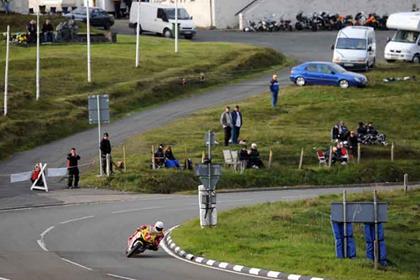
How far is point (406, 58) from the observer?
78375 mm

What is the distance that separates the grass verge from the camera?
98.1 ft

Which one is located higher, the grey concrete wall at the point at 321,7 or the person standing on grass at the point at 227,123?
the grey concrete wall at the point at 321,7

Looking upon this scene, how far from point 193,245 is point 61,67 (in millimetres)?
38960

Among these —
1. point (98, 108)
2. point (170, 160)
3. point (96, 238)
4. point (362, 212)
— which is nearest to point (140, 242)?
point (96, 238)

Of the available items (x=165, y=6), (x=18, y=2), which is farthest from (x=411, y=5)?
(x=18, y=2)

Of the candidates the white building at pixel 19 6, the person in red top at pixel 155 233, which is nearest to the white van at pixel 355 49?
the white building at pixel 19 6

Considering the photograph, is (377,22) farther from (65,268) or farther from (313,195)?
(65,268)

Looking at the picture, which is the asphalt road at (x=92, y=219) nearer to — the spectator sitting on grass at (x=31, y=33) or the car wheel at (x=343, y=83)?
the car wheel at (x=343, y=83)

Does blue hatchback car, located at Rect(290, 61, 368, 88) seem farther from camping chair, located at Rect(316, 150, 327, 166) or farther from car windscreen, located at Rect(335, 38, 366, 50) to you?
camping chair, located at Rect(316, 150, 327, 166)

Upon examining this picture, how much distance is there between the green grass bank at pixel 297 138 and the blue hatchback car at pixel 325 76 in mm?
562

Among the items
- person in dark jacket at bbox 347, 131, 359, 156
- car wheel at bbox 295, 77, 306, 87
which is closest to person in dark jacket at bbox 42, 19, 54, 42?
car wheel at bbox 295, 77, 306, 87

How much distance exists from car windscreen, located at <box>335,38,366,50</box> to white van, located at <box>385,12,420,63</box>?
4.48 metres

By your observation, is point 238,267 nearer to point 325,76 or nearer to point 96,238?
point 96,238

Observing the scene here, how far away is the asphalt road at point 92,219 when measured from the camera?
30250mm
